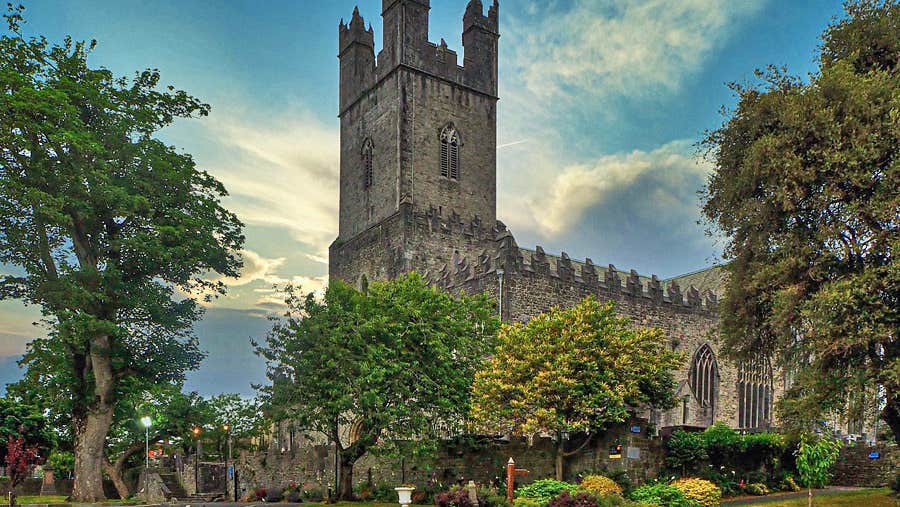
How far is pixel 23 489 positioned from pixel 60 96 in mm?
30918

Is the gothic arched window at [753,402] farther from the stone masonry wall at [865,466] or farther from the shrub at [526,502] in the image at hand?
the shrub at [526,502]

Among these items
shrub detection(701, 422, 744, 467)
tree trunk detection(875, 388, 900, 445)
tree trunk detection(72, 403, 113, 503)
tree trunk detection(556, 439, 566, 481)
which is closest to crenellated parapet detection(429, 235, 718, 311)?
tree trunk detection(556, 439, 566, 481)

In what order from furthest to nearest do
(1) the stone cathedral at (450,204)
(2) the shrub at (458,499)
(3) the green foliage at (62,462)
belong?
(3) the green foliage at (62,462)
(1) the stone cathedral at (450,204)
(2) the shrub at (458,499)

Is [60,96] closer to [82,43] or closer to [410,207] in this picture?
[82,43]

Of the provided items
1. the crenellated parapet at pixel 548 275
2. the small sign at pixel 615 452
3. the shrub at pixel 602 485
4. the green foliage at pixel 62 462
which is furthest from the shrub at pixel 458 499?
the green foliage at pixel 62 462

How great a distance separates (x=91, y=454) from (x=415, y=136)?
26.7 m

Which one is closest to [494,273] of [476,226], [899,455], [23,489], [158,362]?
[476,226]

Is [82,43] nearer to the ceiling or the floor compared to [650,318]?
nearer to the ceiling

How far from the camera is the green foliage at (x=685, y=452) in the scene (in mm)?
26859

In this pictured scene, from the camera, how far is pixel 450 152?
5009cm

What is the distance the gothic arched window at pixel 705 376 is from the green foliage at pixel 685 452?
1817 centimetres

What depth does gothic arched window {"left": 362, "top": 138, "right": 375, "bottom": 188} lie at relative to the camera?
50.8 metres

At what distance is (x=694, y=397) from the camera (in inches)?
1631

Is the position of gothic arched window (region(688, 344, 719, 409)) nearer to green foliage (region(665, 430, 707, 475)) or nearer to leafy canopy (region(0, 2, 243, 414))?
green foliage (region(665, 430, 707, 475))
